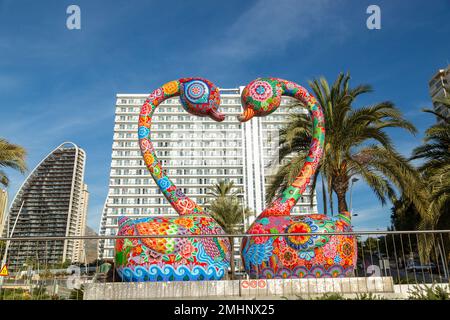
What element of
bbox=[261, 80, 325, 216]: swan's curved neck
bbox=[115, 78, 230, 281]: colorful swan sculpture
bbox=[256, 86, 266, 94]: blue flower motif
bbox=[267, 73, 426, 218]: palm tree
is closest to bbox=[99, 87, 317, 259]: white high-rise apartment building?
bbox=[267, 73, 426, 218]: palm tree

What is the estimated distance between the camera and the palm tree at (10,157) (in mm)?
15531

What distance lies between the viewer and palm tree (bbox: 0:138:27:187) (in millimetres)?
15531

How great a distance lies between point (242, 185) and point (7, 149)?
52.0 meters

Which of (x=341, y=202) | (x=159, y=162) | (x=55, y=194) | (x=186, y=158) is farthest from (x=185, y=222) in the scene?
(x=55, y=194)

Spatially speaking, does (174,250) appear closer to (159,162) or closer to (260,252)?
(260,252)

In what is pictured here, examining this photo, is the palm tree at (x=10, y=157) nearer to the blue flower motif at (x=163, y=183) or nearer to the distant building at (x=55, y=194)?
the blue flower motif at (x=163, y=183)

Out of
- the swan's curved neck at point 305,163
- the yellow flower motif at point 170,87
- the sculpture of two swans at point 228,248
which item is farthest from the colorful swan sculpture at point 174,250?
the yellow flower motif at point 170,87

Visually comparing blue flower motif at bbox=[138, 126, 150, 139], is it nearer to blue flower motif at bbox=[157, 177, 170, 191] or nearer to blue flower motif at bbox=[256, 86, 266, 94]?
blue flower motif at bbox=[157, 177, 170, 191]

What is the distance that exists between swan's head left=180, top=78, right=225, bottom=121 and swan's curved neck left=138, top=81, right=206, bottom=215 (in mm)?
328

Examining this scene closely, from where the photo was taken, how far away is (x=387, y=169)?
1221 cm

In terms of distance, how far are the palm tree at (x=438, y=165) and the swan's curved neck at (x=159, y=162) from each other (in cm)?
825

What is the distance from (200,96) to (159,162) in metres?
1.94

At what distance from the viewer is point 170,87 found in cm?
932
